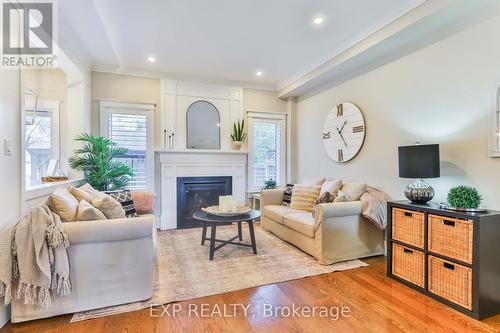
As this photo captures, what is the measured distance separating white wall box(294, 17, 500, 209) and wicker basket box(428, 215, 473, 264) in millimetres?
506

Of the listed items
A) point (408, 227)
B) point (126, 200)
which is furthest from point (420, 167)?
point (126, 200)

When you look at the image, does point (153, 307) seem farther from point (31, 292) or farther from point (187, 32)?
point (187, 32)

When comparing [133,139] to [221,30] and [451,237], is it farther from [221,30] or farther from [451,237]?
[451,237]

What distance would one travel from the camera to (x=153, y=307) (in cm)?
219

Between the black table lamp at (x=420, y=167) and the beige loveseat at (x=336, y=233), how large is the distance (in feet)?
2.28

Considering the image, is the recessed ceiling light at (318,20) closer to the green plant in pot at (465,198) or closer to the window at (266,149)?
the green plant in pot at (465,198)

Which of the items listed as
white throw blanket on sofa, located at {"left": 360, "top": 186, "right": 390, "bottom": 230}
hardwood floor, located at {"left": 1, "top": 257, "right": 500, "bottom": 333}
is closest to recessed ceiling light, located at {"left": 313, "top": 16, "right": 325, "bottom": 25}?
white throw blanket on sofa, located at {"left": 360, "top": 186, "right": 390, "bottom": 230}

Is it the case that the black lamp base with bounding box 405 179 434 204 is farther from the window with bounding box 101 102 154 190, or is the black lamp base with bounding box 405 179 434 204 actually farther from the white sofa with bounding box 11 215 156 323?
the window with bounding box 101 102 154 190

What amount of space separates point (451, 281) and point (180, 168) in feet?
13.4

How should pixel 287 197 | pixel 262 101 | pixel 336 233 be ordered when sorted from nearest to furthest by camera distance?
pixel 336 233 → pixel 287 197 → pixel 262 101

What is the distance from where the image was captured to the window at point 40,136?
3.69 m

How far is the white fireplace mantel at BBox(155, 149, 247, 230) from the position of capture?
4715 mm

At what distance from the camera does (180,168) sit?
482 cm

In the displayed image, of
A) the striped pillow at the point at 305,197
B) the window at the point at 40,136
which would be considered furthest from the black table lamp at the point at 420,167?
the window at the point at 40,136
